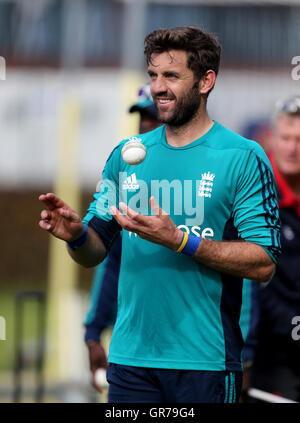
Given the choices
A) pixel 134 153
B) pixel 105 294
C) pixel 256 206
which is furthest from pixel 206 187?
pixel 105 294

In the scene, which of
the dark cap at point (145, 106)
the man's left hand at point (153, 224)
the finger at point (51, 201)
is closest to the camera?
the man's left hand at point (153, 224)

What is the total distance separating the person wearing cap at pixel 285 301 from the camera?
15.9 feet

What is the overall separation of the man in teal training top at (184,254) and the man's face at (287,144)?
185 centimetres

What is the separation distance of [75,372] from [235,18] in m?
4.76

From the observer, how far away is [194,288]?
3.10 metres

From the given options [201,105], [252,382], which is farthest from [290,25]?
[201,105]

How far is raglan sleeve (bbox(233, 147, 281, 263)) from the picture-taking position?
3062 millimetres

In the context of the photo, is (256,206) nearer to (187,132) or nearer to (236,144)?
(236,144)

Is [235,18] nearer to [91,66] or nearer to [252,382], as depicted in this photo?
[91,66]

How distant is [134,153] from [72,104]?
565 centimetres

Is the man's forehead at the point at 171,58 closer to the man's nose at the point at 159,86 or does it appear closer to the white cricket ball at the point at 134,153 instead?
the man's nose at the point at 159,86

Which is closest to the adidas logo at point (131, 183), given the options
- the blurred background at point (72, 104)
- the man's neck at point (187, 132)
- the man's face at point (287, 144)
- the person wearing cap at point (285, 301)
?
the man's neck at point (187, 132)

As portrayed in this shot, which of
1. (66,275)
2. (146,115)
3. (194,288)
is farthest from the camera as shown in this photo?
(66,275)

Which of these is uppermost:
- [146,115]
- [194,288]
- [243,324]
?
[146,115]
